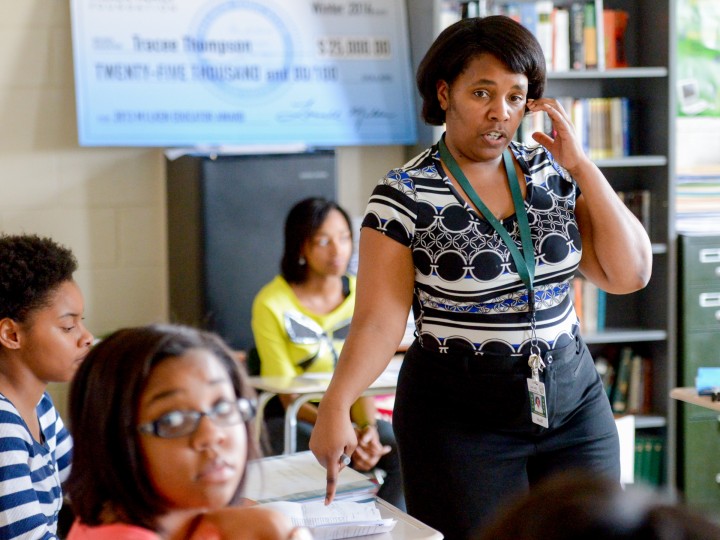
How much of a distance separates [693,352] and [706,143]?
97 centimetres

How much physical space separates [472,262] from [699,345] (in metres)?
2.65

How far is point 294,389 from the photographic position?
304 centimetres

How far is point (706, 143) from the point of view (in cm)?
437

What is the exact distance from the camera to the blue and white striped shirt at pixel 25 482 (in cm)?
154

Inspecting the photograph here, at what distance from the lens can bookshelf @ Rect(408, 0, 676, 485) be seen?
406cm

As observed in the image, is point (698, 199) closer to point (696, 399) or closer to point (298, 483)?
point (696, 399)

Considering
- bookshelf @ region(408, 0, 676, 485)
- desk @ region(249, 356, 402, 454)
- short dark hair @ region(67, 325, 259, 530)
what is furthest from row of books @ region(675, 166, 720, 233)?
short dark hair @ region(67, 325, 259, 530)

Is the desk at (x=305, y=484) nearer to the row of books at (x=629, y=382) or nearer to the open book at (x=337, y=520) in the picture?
the open book at (x=337, y=520)

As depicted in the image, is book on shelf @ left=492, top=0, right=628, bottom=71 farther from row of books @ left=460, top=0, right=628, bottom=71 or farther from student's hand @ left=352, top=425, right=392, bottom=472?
student's hand @ left=352, top=425, right=392, bottom=472

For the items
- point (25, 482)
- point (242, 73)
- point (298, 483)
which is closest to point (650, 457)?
point (242, 73)

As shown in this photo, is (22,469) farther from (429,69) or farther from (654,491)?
(654,491)

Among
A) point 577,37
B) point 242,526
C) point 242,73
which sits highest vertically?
point 577,37

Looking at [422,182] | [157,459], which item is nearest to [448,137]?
[422,182]

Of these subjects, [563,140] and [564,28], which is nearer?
[563,140]
